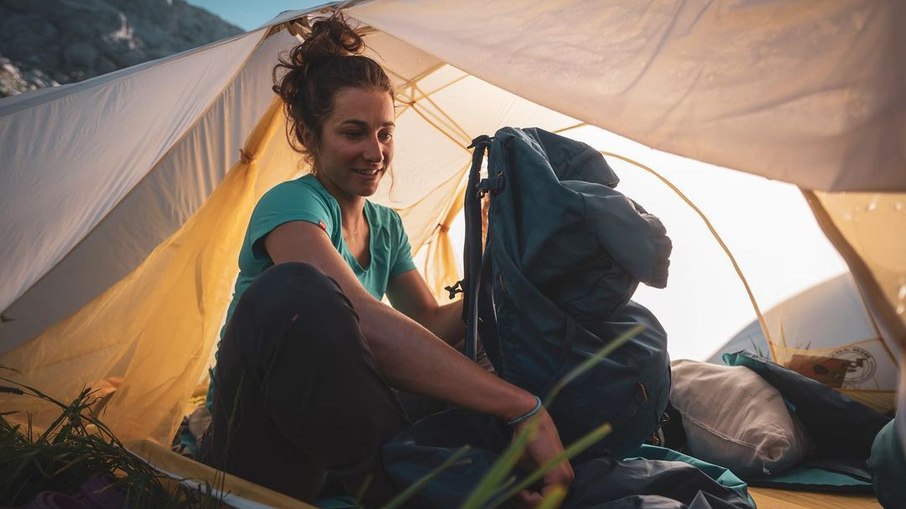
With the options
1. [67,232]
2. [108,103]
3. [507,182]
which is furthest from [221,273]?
[507,182]

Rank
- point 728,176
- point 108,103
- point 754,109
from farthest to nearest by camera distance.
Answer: point 728,176 < point 108,103 < point 754,109

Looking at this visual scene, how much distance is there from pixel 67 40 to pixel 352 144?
2149 cm

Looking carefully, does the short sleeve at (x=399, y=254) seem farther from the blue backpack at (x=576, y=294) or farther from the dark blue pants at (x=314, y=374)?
the dark blue pants at (x=314, y=374)

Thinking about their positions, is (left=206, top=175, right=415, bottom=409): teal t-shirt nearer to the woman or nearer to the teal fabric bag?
the woman

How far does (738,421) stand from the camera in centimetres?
166

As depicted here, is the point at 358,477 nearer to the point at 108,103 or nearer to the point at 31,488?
the point at 31,488

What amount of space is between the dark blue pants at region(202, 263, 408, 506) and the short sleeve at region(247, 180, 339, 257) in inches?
11.5

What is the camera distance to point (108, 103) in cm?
180

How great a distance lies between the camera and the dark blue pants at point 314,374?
88 centimetres

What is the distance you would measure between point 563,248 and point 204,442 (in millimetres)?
661

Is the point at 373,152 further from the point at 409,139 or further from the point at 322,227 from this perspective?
the point at 409,139

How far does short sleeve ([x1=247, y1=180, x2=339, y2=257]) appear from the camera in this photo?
1209 mm

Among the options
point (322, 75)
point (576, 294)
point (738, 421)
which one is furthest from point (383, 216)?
point (738, 421)

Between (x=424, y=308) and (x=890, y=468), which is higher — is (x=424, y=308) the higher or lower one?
the higher one
